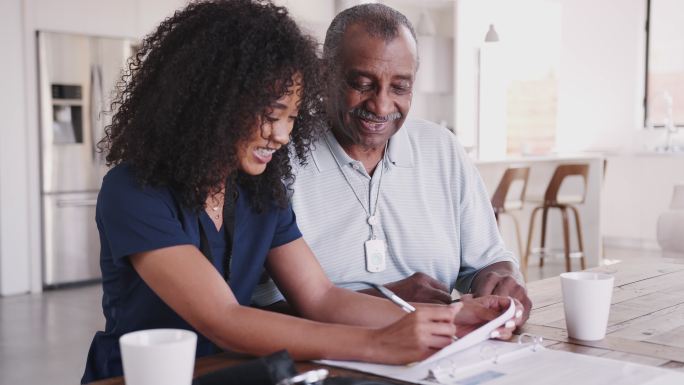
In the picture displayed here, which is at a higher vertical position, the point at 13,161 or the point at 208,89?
the point at 208,89

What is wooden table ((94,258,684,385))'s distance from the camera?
3.99ft

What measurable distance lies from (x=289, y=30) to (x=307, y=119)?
9.7 inches

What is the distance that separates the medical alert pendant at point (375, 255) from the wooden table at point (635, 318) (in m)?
0.34

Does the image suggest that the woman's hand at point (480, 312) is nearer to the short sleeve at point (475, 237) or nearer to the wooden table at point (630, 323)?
the wooden table at point (630, 323)

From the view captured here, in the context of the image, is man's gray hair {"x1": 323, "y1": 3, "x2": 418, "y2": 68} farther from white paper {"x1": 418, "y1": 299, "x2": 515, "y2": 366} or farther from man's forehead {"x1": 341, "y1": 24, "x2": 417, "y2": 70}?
white paper {"x1": 418, "y1": 299, "x2": 515, "y2": 366}

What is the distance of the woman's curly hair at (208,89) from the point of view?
128cm

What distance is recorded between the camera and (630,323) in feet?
4.88

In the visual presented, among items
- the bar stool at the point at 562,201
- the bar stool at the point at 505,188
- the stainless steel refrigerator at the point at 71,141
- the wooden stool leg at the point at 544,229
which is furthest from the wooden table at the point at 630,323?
the stainless steel refrigerator at the point at 71,141

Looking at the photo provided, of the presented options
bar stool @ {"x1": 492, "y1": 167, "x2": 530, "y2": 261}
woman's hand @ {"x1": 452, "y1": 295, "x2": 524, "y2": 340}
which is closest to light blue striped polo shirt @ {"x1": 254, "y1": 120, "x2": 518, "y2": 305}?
woman's hand @ {"x1": 452, "y1": 295, "x2": 524, "y2": 340}

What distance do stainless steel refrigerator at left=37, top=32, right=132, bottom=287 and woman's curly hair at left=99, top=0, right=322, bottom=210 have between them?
4.70 m

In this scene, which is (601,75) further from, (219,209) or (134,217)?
(134,217)

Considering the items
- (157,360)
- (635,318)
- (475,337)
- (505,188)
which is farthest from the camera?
(505,188)

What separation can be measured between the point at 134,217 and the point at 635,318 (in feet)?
3.09

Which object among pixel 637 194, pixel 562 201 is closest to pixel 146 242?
pixel 562 201
